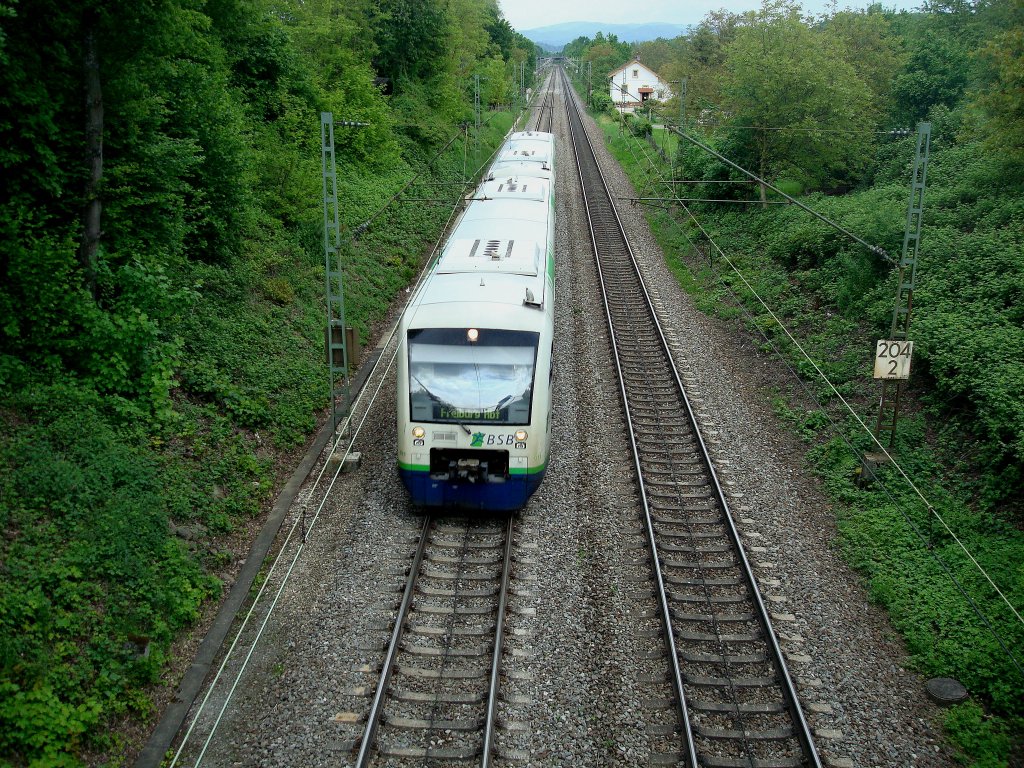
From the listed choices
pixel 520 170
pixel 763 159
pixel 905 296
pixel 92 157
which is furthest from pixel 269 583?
pixel 763 159

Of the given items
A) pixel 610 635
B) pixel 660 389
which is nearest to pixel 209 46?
pixel 660 389

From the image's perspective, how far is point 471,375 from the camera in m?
10.8

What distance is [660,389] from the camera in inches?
640

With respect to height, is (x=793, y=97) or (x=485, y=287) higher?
(x=793, y=97)

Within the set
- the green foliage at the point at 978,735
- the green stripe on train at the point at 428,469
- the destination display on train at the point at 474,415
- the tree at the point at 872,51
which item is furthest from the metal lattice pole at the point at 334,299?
the tree at the point at 872,51

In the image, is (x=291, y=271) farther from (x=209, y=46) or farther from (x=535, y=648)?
(x=535, y=648)

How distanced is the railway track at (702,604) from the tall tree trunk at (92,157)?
908 centimetres

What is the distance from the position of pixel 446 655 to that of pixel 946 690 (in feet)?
18.5

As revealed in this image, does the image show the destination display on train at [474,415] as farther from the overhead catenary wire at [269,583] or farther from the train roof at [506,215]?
the train roof at [506,215]

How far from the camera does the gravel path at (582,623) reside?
25.4 ft

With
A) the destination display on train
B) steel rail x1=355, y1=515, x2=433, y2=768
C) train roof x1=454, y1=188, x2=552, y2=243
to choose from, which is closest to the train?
the destination display on train

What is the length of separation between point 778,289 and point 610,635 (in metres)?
14.3

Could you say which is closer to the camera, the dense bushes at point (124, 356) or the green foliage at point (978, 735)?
the green foliage at point (978, 735)

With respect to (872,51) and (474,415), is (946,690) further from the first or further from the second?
(872,51)
